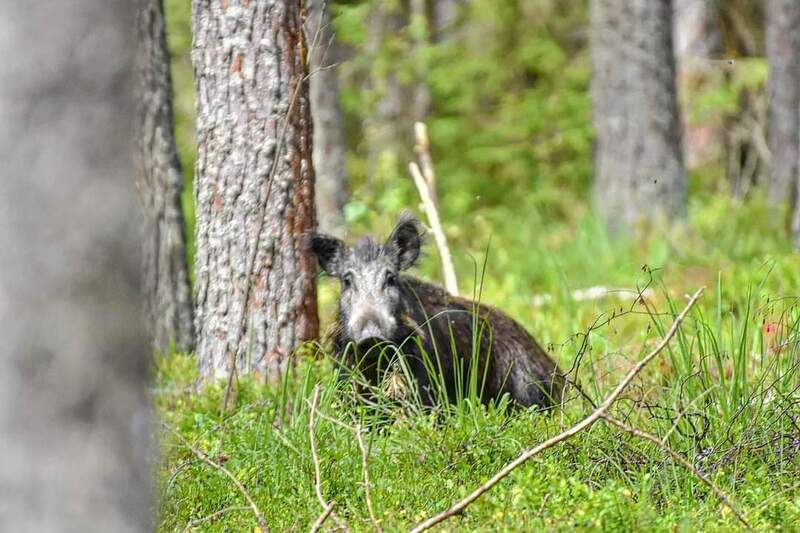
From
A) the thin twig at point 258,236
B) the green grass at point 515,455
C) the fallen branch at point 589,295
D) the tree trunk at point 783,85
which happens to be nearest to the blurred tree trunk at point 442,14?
the tree trunk at point 783,85

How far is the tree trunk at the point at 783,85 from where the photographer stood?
15.9 metres

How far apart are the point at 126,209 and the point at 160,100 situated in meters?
6.39

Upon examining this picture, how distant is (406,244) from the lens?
7.16 m

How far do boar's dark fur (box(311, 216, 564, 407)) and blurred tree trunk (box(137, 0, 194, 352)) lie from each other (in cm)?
254

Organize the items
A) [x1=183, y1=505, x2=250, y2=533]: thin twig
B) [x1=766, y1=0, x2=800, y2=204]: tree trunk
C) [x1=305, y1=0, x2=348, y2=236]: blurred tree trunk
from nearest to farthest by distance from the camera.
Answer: [x1=183, y1=505, x2=250, y2=533]: thin twig < [x1=305, y1=0, x2=348, y2=236]: blurred tree trunk < [x1=766, y1=0, x2=800, y2=204]: tree trunk

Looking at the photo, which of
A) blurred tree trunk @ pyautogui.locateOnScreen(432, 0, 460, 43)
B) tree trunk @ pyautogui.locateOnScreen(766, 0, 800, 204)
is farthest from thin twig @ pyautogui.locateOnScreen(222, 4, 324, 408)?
blurred tree trunk @ pyautogui.locateOnScreen(432, 0, 460, 43)

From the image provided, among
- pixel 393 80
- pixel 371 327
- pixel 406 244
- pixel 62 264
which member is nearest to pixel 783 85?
pixel 393 80

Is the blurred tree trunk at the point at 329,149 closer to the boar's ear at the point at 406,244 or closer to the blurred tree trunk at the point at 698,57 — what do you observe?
the boar's ear at the point at 406,244

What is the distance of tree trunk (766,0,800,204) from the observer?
15.9 m

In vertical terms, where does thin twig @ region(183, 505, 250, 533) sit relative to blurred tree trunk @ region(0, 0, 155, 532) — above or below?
below

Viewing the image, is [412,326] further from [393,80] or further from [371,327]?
[393,80]

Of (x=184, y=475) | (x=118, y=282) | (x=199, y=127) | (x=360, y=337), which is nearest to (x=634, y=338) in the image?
(x=360, y=337)

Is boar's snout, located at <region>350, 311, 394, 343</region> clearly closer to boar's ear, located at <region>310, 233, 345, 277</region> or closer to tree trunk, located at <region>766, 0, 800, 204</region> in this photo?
boar's ear, located at <region>310, 233, 345, 277</region>

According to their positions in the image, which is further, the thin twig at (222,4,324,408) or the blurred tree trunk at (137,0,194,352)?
the blurred tree trunk at (137,0,194,352)
